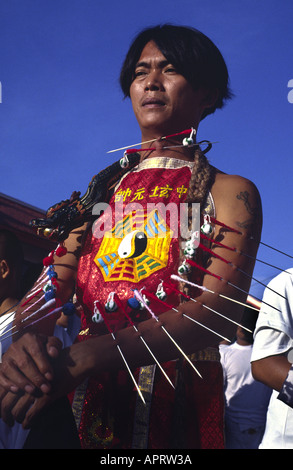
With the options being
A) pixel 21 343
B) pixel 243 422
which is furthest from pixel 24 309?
pixel 243 422

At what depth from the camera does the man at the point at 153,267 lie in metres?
1.79

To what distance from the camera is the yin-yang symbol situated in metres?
2.09

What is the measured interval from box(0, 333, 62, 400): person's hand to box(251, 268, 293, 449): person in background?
0.93m

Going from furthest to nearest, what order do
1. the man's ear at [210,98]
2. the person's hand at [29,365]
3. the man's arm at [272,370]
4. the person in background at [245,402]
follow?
the person in background at [245,402], the man's ear at [210,98], the man's arm at [272,370], the person's hand at [29,365]

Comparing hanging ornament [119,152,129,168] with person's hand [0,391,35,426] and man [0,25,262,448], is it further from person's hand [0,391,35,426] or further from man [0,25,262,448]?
person's hand [0,391,35,426]

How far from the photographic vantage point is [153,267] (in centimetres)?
204

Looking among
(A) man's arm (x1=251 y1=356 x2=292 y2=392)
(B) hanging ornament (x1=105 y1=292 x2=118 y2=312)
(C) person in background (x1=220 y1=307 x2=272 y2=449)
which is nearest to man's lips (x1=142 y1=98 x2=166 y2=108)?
(B) hanging ornament (x1=105 y1=292 x2=118 y2=312)

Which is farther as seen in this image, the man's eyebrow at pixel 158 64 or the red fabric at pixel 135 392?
the man's eyebrow at pixel 158 64

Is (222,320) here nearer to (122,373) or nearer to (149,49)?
(122,373)

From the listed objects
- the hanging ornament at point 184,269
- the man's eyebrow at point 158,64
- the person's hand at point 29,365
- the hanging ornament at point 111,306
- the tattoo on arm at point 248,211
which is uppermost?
the man's eyebrow at point 158,64

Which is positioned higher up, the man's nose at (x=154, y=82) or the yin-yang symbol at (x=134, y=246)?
the man's nose at (x=154, y=82)

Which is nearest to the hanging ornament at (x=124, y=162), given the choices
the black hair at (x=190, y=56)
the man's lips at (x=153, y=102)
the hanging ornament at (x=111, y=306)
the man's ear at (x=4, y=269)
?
the man's lips at (x=153, y=102)

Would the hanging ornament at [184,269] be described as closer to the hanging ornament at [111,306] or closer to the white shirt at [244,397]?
the hanging ornament at [111,306]

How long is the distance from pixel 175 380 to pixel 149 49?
55.6 inches
